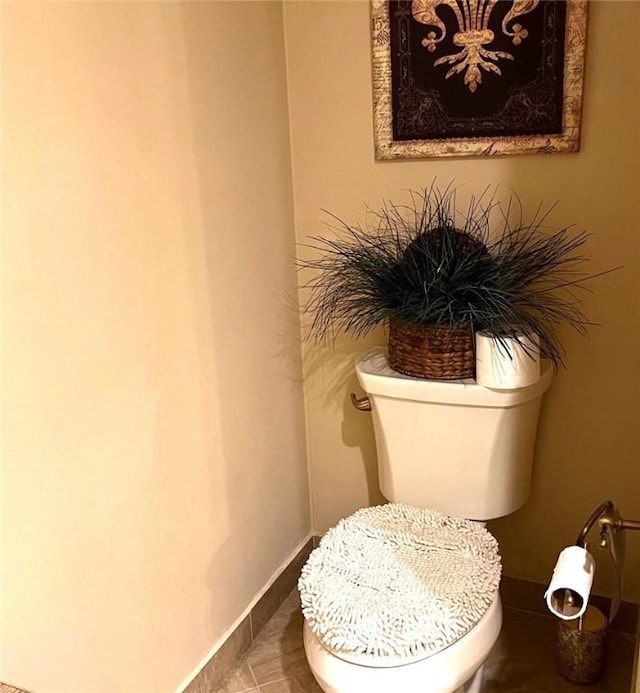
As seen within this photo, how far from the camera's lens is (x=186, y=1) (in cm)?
139

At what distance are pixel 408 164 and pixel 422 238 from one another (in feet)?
0.79

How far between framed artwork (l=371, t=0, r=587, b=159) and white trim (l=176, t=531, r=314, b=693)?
1.10 m

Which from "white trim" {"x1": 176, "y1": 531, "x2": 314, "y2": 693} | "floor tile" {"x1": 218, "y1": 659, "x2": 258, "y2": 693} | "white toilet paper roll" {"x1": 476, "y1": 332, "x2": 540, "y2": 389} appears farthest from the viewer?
"floor tile" {"x1": 218, "y1": 659, "x2": 258, "y2": 693}

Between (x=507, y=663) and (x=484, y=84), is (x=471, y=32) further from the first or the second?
(x=507, y=663)

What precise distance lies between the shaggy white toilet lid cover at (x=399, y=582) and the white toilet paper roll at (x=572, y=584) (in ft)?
0.55

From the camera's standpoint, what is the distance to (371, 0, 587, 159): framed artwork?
1.50m

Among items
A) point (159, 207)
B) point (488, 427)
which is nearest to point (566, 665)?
point (488, 427)

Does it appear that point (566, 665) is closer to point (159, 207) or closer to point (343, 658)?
point (343, 658)

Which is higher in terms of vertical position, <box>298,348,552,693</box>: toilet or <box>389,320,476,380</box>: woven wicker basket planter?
<box>389,320,476,380</box>: woven wicker basket planter

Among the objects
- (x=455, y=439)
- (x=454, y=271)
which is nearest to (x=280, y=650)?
(x=455, y=439)

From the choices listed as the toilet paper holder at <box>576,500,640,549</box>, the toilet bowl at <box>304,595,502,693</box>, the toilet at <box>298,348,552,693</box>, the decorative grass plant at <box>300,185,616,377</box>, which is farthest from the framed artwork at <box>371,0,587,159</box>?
the toilet bowl at <box>304,595,502,693</box>

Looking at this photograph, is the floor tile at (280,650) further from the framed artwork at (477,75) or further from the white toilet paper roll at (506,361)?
the framed artwork at (477,75)

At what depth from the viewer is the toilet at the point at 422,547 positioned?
1.25 meters

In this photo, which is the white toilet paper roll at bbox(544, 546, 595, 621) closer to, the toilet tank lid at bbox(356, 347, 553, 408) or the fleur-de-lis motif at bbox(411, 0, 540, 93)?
the toilet tank lid at bbox(356, 347, 553, 408)
